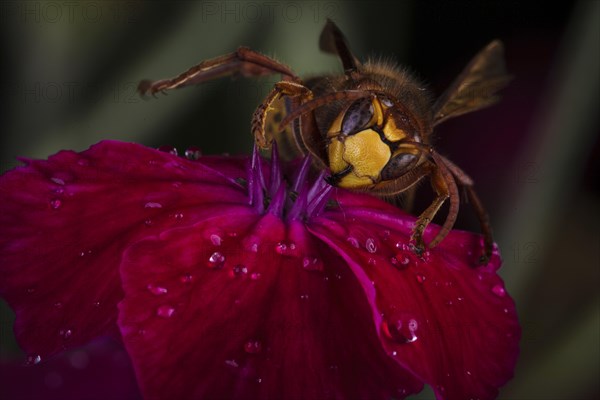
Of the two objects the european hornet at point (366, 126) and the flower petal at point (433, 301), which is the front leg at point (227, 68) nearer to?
the european hornet at point (366, 126)

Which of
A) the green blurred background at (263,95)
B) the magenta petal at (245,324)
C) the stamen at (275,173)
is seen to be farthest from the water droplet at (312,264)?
the green blurred background at (263,95)

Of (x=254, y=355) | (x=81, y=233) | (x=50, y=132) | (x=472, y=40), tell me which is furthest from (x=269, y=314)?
(x=472, y=40)

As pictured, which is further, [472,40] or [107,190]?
[472,40]

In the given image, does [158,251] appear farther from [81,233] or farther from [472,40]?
[472,40]

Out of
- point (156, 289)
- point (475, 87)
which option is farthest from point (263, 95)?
point (156, 289)

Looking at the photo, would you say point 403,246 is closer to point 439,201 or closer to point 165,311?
point 439,201

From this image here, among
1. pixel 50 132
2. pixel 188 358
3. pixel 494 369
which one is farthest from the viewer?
pixel 50 132

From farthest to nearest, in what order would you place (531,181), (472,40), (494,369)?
(472,40) < (531,181) < (494,369)
